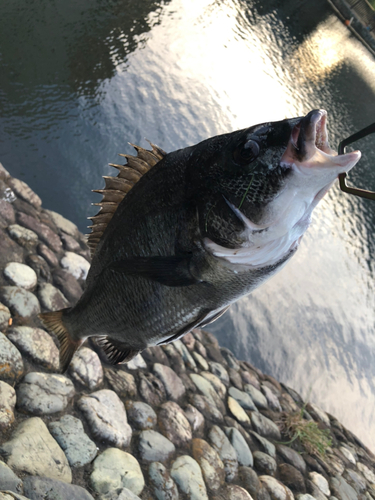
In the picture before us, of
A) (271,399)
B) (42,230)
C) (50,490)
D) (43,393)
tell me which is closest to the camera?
(50,490)

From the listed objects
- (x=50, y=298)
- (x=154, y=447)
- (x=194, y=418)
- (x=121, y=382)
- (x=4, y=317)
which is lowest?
(x=194, y=418)

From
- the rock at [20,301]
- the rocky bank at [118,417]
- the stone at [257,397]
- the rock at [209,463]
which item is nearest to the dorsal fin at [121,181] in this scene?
the rocky bank at [118,417]

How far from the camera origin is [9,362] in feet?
7.79

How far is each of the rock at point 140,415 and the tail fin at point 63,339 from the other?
4.14 feet

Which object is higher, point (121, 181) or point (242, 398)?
point (121, 181)

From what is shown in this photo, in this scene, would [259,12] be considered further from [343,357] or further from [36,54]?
[343,357]

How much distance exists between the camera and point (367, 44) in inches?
843

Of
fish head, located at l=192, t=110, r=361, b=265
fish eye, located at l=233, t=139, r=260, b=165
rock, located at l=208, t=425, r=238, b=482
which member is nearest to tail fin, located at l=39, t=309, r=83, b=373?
fish head, located at l=192, t=110, r=361, b=265

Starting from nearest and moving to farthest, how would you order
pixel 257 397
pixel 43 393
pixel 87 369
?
1. pixel 43 393
2. pixel 87 369
3. pixel 257 397

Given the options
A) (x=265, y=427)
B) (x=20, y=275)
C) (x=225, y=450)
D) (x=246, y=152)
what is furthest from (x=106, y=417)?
(x=246, y=152)

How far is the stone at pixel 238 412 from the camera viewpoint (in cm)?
379

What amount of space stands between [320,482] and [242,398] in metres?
1.11

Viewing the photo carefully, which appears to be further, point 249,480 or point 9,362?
point 249,480

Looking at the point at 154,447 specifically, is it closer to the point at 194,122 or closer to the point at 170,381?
the point at 170,381
